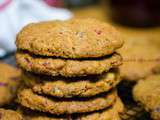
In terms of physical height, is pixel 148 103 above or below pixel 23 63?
below

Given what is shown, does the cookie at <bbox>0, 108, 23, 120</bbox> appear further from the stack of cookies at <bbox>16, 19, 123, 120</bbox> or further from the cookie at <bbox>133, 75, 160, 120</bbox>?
the cookie at <bbox>133, 75, 160, 120</bbox>

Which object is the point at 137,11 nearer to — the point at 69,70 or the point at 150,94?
the point at 150,94

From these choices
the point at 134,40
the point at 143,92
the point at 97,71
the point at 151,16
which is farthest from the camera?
the point at 151,16

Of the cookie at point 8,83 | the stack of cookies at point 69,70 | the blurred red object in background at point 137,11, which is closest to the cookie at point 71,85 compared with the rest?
the stack of cookies at point 69,70

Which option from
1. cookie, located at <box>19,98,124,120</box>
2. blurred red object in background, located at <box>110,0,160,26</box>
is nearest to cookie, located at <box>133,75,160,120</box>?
cookie, located at <box>19,98,124,120</box>

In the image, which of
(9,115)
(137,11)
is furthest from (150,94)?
(137,11)

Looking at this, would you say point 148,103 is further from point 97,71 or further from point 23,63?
point 23,63

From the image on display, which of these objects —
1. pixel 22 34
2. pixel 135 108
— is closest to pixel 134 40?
pixel 135 108
